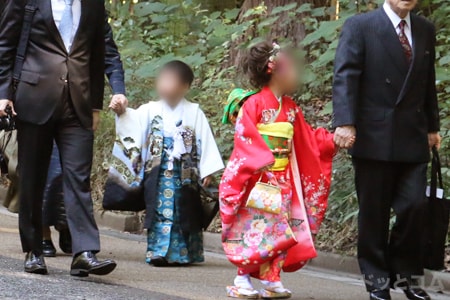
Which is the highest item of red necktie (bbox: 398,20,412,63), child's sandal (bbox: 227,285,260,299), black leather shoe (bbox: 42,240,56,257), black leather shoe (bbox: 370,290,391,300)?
red necktie (bbox: 398,20,412,63)

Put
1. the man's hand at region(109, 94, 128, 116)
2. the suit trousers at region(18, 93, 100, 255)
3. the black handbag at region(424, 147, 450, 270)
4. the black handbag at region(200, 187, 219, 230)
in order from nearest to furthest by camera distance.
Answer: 1. the black handbag at region(424, 147, 450, 270)
2. the suit trousers at region(18, 93, 100, 255)
3. the man's hand at region(109, 94, 128, 116)
4. the black handbag at region(200, 187, 219, 230)

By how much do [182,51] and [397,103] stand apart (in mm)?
7303

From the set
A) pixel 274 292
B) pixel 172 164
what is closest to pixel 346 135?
pixel 274 292

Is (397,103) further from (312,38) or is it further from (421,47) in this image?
(312,38)

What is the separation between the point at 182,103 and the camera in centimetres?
824

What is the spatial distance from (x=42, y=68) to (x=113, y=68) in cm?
81

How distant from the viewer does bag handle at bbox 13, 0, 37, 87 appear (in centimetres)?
654

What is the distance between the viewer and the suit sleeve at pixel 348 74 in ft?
19.8

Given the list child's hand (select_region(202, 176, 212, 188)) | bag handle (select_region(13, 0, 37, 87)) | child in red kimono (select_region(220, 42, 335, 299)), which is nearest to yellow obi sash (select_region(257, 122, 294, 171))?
child in red kimono (select_region(220, 42, 335, 299))

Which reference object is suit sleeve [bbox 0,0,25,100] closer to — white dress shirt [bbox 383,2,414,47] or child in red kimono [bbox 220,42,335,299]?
child in red kimono [bbox 220,42,335,299]

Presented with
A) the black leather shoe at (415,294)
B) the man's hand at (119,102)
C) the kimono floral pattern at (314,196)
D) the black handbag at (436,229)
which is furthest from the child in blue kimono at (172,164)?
the black leather shoe at (415,294)

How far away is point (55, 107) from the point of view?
256 inches

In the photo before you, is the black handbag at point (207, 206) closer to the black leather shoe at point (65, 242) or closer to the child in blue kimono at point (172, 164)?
the child in blue kimono at point (172, 164)

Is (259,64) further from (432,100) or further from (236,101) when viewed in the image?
(432,100)
